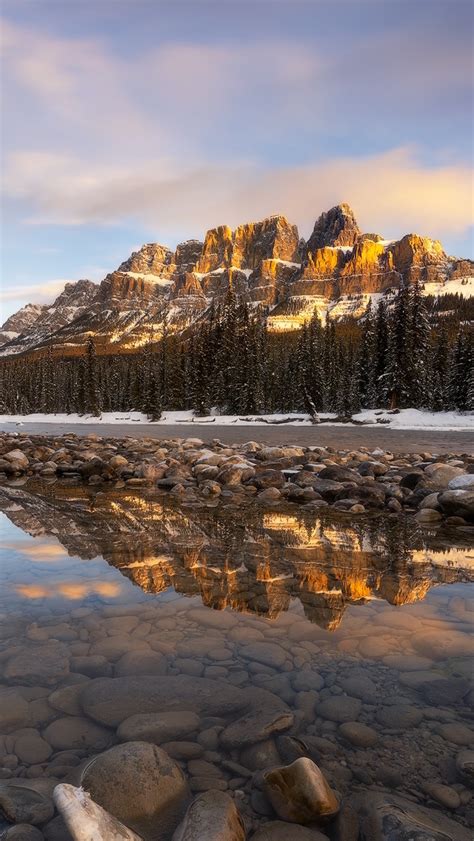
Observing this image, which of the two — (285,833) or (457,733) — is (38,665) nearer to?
(285,833)

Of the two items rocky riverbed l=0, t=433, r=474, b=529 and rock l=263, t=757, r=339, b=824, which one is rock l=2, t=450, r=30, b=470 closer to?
rocky riverbed l=0, t=433, r=474, b=529

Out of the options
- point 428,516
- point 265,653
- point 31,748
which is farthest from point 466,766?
point 428,516

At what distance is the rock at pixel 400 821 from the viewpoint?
1809 millimetres

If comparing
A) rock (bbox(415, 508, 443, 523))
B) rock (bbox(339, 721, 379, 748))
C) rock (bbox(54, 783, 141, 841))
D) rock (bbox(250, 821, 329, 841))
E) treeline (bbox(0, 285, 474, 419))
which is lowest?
rock (bbox(415, 508, 443, 523))

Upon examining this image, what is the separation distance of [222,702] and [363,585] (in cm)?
219

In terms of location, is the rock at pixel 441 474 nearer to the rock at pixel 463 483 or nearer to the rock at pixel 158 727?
the rock at pixel 463 483

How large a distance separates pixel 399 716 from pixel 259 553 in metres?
3.03

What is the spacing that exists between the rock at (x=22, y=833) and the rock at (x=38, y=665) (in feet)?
3.53

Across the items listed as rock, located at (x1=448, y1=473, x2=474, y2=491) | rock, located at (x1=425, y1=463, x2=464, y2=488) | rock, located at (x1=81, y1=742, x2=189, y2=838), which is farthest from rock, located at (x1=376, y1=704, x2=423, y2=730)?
rock, located at (x1=425, y1=463, x2=464, y2=488)

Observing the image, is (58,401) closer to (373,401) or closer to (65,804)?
(373,401)

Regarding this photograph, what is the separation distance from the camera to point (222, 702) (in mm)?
2775

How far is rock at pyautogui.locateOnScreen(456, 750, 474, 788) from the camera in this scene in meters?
2.18

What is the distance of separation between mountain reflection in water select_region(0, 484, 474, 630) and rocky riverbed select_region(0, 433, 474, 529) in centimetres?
74

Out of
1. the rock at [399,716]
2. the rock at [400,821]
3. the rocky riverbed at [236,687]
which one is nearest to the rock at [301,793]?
the rocky riverbed at [236,687]
